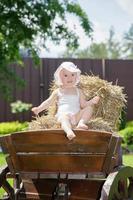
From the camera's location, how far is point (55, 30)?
41.5ft

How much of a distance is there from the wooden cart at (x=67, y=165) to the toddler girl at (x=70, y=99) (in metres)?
0.45

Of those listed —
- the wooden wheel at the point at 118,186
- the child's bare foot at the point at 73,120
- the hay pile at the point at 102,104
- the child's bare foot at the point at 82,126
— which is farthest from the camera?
the hay pile at the point at 102,104

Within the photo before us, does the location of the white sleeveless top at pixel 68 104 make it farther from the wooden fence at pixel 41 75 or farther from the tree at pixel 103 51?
the tree at pixel 103 51

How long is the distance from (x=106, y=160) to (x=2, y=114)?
554 inches

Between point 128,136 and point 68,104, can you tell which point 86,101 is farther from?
point 128,136

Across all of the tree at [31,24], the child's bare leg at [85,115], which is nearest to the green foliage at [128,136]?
the tree at [31,24]

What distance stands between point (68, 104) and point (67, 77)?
21cm

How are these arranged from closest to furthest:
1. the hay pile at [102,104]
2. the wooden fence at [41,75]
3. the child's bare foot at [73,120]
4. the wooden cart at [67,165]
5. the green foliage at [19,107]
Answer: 1. the wooden cart at [67,165]
2. the child's bare foot at [73,120]
3. the hay pile at [102,104]
4. the green foliage at [19,107]
5. the wooden fence at [41,75]

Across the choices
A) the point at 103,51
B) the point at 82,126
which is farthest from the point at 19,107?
the point at 103,51

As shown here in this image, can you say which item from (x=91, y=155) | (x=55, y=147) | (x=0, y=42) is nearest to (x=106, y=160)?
(x=91, y=155)

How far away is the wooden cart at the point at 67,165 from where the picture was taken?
Answer: 3652 millimetres

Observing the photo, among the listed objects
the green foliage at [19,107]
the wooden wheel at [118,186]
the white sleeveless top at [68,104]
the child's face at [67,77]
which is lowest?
the green foliage at [19,107]

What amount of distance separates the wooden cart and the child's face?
28.4 inches

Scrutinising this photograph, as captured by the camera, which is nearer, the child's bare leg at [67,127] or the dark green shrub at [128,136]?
the child's bare leg at [67,127]
